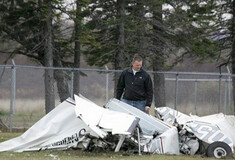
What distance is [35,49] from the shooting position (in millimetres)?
20703

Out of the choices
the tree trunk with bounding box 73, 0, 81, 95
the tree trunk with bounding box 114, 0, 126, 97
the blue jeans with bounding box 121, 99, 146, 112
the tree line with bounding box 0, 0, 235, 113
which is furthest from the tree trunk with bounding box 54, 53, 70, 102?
the blue jeans with bounding box 121, 99, 146, 112

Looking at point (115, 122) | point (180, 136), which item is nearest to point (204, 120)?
point (180, 136)

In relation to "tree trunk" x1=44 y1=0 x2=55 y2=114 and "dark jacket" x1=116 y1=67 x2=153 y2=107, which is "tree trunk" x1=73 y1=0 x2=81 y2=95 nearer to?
"tree trunk" x1=44 y1=0 x2=55 y2=114

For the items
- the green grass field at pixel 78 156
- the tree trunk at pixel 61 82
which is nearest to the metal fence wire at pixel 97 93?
the tree trunk at pixel 61 82

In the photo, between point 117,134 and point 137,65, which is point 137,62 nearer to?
point 137,65

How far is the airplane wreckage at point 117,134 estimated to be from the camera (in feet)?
35.5

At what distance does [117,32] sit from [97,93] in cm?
669

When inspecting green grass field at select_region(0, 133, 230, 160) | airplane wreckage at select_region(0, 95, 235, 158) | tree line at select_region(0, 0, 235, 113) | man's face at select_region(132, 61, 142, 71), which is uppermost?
tree line at select_region(0, 0, 235, 113)

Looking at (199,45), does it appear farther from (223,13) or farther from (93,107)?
(93,107)

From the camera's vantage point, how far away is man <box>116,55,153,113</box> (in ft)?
39.6

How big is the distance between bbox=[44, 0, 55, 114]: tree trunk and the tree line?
0.03 metres

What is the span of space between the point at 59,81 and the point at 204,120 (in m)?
10.1

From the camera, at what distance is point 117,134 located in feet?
34.6

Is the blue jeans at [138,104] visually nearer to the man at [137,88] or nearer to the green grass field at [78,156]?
the man at [137,88]
